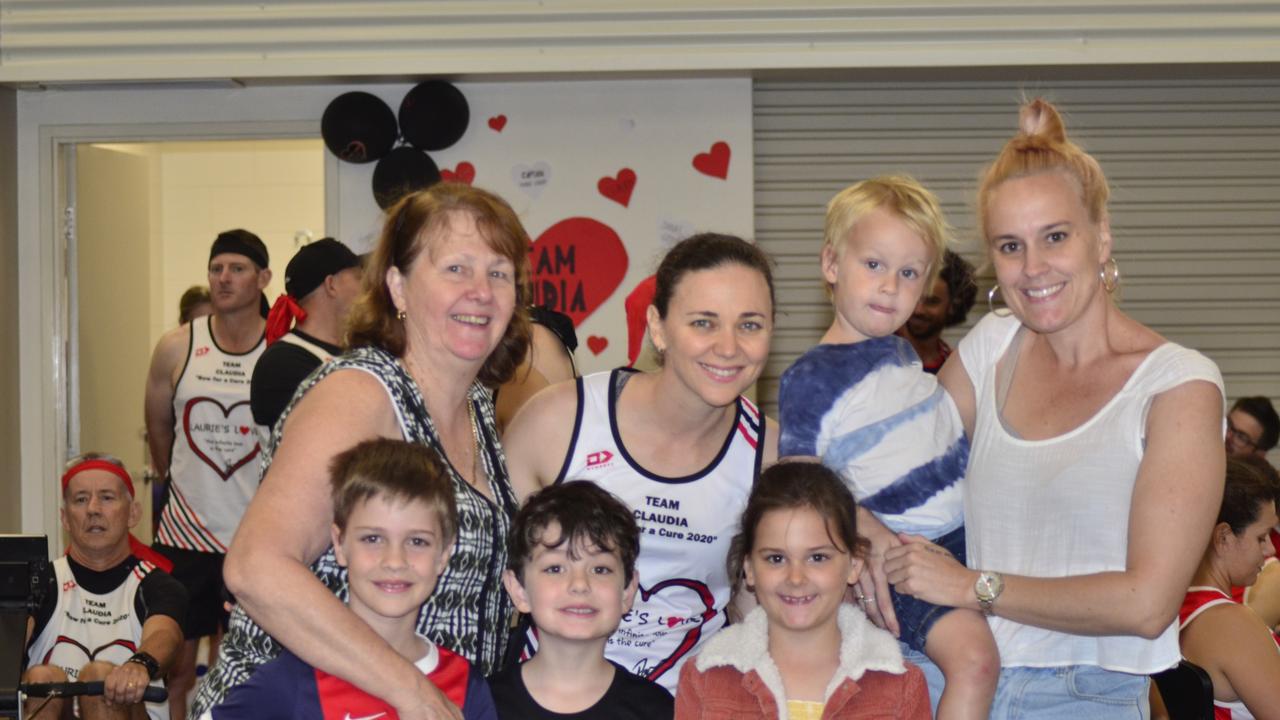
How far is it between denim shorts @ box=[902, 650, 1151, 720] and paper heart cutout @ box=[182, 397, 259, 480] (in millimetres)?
3635

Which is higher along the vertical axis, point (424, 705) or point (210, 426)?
point (210, 426)

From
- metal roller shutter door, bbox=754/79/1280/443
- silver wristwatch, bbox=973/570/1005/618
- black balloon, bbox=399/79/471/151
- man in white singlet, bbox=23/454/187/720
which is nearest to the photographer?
silver wristwatch, bbox=973/570/1005/618

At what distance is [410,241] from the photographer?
8.34 ft

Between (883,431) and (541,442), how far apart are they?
727 mm

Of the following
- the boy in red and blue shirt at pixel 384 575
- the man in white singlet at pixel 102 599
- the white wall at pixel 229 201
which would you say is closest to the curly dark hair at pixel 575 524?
the boy in red and blue shirt at pixel 384 575

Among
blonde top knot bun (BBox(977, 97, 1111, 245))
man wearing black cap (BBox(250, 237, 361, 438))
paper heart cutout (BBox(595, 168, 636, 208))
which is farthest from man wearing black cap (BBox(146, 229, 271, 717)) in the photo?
blonde top knot bun (BBox(977, 97, 1111, 245))

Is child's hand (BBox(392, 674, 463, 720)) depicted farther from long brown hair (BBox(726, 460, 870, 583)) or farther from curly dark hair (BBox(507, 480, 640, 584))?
long brown hair (BBox(726, 460, 870, 583))

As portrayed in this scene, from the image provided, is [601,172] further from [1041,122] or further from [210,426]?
[1041,122]

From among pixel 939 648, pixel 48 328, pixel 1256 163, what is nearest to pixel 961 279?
pixel 1256 163

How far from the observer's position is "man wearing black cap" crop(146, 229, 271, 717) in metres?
5.14

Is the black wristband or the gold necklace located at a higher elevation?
the gold necklace

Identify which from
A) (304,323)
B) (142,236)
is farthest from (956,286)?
(142,236)

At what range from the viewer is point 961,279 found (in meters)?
5.26

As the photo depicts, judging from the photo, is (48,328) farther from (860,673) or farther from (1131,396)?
(1131,396)
